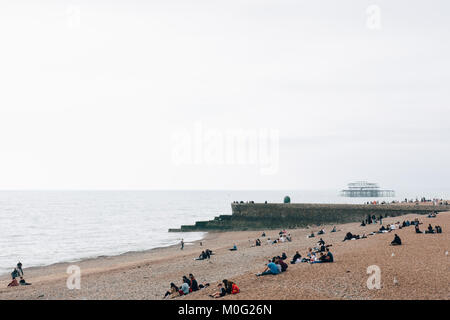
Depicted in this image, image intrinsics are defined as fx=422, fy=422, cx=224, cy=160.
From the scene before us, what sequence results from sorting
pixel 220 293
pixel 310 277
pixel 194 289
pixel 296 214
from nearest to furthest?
1. pixel 220 293
2. pixel 310 277
3. pixel 194 289
4. pixel 296 214

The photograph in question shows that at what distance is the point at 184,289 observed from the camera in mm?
16812

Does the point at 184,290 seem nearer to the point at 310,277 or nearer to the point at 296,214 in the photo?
the point at 310,277

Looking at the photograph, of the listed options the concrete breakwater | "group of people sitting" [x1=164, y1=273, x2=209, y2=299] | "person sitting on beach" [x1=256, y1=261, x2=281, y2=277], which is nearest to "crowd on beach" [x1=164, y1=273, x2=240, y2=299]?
"group of people sitting" [x1=164, y1=273, x2=209, y2=299]

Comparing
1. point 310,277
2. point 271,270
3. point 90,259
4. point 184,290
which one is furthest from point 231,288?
point 90,259

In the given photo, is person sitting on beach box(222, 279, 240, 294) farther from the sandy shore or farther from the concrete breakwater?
the concrete breakwater

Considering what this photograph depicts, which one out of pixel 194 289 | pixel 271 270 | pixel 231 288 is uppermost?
pixel 271 270

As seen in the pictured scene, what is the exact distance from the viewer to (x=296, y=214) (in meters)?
60.5

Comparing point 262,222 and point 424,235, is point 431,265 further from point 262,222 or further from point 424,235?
point 262,222

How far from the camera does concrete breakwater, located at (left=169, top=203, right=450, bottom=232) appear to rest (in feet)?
180

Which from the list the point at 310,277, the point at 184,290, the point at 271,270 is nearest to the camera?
the point at 310,277

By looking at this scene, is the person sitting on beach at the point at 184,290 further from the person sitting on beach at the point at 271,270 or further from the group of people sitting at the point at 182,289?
the person sitting on beach at the point at 271,270

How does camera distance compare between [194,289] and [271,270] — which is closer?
[194,289]
